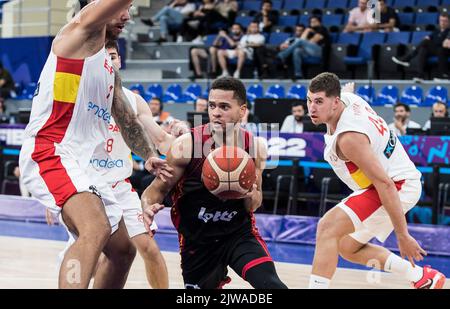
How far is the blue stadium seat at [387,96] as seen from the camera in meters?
14.2

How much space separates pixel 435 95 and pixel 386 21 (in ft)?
8.80

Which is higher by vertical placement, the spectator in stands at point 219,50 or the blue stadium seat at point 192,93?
the spectator in stands at point 219,50

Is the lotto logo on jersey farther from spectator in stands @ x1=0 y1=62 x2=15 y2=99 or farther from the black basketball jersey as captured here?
spectator in stands @ x1=0 y1=62 x2=15 y2=99

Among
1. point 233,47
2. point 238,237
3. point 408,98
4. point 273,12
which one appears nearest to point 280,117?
point 408,98

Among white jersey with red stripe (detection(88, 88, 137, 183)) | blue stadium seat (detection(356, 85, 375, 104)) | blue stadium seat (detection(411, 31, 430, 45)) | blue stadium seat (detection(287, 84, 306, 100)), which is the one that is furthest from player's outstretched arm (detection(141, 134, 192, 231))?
blue stadium seat (detection(411, 31, 430, 45))

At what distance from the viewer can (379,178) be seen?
235 inches

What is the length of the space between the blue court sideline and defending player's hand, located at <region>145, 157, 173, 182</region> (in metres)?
4.50

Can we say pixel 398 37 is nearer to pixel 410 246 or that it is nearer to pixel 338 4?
pixel 338 4

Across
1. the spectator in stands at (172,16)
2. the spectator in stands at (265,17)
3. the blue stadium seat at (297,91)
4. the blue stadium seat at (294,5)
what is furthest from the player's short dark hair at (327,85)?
the spectator in stands at (172,16)

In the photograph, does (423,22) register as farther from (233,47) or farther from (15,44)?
(15,44)

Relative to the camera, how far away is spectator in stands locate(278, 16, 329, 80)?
15.7 meters

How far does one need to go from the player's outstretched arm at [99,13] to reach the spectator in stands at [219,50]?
11.8 metres

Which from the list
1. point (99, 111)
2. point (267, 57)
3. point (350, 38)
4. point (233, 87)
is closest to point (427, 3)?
point (350, 38)

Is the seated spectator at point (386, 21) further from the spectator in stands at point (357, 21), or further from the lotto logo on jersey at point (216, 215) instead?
the lotto logo on jersey at point (216, 215)
